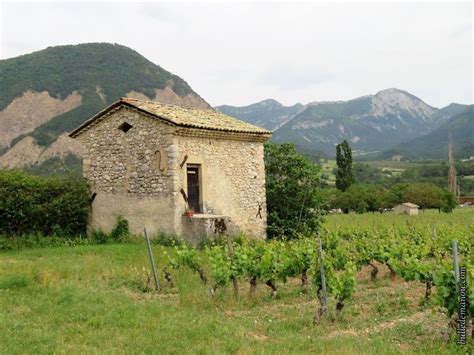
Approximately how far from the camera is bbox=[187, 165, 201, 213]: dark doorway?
15883mm

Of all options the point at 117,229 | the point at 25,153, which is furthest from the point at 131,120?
the point at 25,153

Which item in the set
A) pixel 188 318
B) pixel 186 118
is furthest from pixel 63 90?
pixel 188 318

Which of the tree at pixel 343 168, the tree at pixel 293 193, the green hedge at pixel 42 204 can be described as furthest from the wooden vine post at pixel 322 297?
A: the tree at pixel 343 168

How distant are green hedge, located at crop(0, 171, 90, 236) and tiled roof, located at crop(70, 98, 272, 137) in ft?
6.39

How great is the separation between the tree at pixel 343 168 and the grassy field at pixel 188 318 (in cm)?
3804

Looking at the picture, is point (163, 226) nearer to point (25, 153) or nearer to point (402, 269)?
point (402, 269)

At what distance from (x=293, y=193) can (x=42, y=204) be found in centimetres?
923

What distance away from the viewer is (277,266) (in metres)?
9.00

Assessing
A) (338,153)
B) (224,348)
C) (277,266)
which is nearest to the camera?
(224,348)

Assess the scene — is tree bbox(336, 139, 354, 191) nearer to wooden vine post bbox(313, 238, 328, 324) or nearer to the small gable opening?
the small gable opening

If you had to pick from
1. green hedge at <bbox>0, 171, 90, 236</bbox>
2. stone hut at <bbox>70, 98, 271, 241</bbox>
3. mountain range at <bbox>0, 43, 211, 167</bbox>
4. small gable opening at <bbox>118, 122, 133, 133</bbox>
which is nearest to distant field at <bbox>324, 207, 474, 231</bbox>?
stone hut at <bbox>70, 98, 271, 241</bbox>

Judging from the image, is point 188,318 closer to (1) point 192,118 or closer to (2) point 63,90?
(1) point 192,118

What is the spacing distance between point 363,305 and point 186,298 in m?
3.05

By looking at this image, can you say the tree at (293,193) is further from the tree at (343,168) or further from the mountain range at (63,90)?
the mountain range at (63,90)
